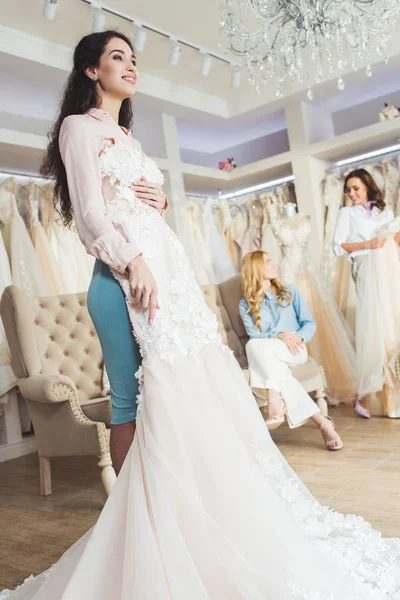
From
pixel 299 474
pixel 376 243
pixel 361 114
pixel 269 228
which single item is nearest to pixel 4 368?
pixel 299 474

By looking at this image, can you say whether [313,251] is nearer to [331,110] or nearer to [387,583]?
[331,110]

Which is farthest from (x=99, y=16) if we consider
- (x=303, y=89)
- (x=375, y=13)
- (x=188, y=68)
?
(x=303, y=89)

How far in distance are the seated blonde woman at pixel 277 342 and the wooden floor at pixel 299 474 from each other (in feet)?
0.69

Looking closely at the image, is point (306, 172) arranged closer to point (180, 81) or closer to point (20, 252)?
point (180, 81)

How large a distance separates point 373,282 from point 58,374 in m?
2.12

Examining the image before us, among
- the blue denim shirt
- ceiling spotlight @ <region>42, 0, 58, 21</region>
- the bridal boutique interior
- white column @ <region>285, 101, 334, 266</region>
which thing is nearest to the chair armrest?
the bridal boutique interior

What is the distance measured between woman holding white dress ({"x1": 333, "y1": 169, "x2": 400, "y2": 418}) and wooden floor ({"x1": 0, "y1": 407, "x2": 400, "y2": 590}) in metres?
0.24

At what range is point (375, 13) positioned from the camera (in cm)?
319

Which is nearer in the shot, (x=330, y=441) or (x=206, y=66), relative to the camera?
(x=330, y=441)

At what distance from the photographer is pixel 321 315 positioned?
4.26 meters

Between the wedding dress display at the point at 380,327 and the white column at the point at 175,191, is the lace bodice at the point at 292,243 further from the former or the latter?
the white column at the point at 175,191

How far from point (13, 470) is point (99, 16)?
9.45 feet

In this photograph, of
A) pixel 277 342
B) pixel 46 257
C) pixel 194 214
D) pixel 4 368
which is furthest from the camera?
pixel 194 214

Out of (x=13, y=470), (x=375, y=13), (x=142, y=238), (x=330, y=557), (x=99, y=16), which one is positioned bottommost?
(x=13, y=470)
